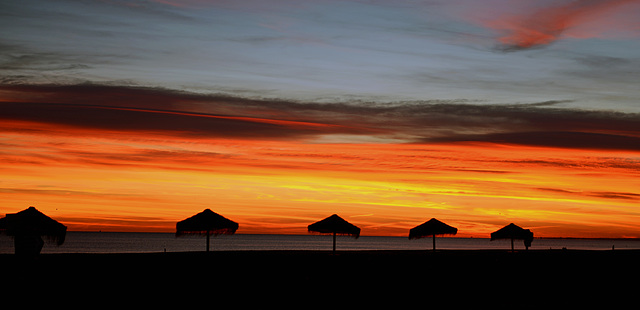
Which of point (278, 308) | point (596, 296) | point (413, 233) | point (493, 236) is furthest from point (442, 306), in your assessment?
point (493, 236)

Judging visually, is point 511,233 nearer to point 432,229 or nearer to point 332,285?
point 432,229

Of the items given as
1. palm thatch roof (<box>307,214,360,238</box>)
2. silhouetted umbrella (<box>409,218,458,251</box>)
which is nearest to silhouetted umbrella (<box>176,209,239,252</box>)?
palm thatch roof (<box>307,214,360,238</box>)

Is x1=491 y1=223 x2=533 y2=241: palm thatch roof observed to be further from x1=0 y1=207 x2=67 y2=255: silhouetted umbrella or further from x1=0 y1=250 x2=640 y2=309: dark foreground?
x1=0 y1=207 x2=67 y2=255: silhouetted umbrella

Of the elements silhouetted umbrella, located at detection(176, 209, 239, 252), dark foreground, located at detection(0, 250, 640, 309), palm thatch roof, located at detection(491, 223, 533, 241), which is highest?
silhouetted umbrella, located at detection(176, 209, 239, 252)

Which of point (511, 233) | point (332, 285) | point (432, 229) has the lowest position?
point (332, 285)

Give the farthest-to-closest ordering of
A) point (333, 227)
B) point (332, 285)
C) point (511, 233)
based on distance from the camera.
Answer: point (511, 233) → point (333, 227) → point (332, 285)

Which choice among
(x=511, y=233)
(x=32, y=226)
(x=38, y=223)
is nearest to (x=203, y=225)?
(x=38, y=223)

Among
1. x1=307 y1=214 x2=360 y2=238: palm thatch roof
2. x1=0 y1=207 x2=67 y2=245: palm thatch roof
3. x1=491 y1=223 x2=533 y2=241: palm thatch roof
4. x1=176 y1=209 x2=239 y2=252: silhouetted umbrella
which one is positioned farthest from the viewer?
x1=491 y1=223 x2=533 y2=241: palm thatch roof

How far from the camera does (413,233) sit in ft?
119

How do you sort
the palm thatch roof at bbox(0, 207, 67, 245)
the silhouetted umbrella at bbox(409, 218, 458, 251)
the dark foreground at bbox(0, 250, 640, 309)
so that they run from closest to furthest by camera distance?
the dark foreground at bbox(0, 250, 640, 309) → the palm thatch roof at bbox(0, 207, 67, 245) → the silhouetted umbrella at bbox(409, 218, 458, 251)

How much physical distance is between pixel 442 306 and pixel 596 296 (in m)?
4.78

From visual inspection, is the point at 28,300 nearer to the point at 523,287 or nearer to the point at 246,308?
the point at 246,308

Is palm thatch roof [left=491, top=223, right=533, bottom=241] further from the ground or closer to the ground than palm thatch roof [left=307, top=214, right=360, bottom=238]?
closer to the ground

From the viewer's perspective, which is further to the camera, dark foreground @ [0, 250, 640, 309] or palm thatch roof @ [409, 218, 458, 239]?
palm thatch roof @ [409, 218, 458, 239]
